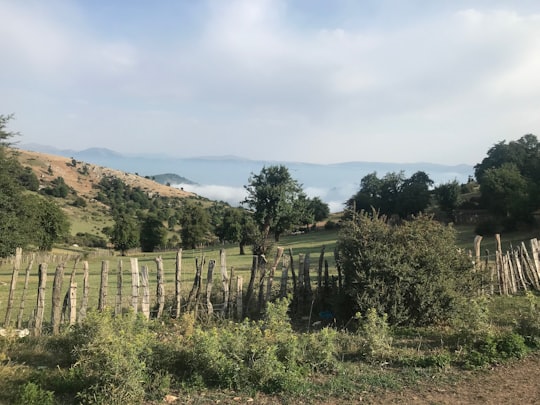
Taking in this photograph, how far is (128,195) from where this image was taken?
129750 mm

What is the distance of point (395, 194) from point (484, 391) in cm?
6159

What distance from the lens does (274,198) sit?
150ft

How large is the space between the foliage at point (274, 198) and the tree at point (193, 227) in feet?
37.8

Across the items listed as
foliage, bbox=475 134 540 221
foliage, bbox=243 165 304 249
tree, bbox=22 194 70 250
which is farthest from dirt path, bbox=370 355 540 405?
tree, bbox=22 194 70 250

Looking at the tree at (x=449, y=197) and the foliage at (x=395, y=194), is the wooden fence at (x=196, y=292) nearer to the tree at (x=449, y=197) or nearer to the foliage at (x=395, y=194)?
the tree at (x=449, y=197)

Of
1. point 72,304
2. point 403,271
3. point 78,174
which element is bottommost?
point 72,304

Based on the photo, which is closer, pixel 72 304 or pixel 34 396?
pixel 34 396

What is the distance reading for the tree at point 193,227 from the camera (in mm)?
54969

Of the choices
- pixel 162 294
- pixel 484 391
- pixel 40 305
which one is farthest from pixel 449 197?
pixel 40 305

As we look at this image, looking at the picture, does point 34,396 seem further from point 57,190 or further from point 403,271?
point 57,190

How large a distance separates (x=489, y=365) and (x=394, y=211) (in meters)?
57.3

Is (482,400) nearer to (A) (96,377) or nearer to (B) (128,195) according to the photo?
(A) (96,377)

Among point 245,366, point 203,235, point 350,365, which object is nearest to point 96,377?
point 245,366

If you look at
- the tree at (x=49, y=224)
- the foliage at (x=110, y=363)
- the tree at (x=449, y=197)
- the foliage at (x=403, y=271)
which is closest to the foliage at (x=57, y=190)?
the tree at (x=49, y=224)
